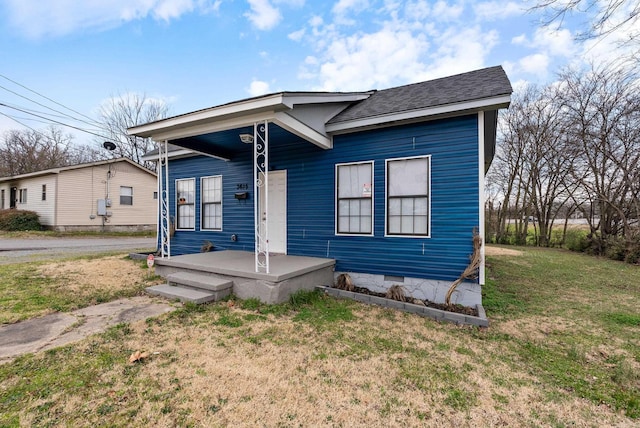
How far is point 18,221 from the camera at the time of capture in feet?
50.0

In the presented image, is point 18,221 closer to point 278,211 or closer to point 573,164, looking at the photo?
point 278,211

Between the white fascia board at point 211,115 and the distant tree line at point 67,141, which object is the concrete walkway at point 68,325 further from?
the distant tree line at point 67,141

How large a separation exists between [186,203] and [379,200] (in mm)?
5507

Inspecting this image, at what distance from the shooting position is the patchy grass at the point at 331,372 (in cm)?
202

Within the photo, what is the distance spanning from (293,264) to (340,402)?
9.93 feet

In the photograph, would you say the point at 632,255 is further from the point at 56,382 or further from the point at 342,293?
the point at 56,382

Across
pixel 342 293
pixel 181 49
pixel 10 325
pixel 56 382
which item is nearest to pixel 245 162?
pixel 342 293

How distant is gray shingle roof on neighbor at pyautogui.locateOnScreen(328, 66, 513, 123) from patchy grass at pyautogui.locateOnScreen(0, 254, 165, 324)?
4913 millimetres

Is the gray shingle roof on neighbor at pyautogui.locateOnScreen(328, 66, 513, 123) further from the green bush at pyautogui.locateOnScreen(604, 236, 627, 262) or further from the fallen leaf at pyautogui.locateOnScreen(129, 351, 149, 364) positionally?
the green bush at pyautogui.locateOnScreen(604, 236, 627, 262)

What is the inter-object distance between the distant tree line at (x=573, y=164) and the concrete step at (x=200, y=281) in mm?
9462

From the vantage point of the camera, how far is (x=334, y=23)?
32.1 feet

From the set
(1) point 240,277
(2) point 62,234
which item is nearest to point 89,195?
(2) point 62,234

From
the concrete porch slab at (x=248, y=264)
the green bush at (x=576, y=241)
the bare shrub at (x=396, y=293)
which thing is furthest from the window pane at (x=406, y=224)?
the green bush at (x=576, y=241)

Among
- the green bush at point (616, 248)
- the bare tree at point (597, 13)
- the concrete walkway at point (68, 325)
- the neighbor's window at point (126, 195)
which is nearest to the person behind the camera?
the concrete walkway at point (68, 325)
